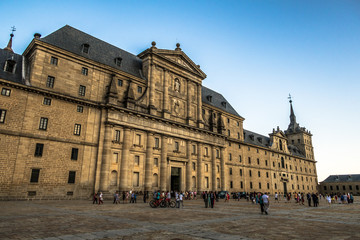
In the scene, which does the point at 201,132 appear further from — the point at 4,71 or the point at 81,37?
the point at 4,71

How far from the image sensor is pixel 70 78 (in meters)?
32.8

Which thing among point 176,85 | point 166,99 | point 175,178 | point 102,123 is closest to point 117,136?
point 102,123

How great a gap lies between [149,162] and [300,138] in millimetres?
83899

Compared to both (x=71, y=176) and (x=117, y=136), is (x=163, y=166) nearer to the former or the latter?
(x=117, y=136)

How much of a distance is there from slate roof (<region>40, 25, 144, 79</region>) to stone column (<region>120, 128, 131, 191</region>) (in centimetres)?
1149

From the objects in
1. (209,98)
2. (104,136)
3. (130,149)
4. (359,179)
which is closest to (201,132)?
(209,98)

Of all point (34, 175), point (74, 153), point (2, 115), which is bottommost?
point (34, 175)

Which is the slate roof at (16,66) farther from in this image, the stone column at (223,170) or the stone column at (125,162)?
the stone column at (223,170)

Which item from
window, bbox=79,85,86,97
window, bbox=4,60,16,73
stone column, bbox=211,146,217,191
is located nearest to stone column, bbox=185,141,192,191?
stone column, bbox=211,146,217,191

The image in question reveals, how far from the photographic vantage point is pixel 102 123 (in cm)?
3378

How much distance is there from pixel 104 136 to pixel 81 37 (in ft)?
56.3

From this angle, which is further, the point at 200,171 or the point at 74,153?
the point at 200,171

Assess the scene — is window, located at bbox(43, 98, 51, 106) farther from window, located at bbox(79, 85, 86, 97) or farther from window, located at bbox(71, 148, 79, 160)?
window, located at bbox(71, 148, 79, 160)

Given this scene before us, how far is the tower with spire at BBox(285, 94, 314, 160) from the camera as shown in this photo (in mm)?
99000
